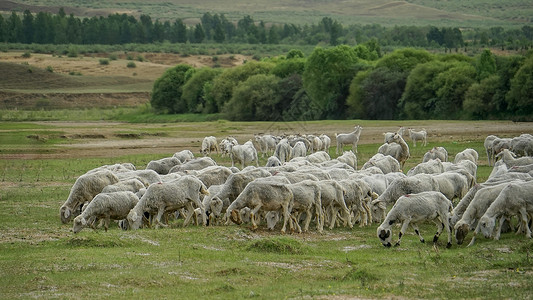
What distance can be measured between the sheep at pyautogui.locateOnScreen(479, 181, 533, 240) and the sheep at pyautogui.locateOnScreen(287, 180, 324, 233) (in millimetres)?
4959

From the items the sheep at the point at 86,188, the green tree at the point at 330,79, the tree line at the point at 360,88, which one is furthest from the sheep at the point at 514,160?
the green tree at the point at 330,79

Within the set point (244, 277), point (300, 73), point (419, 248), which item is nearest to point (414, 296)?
point (244, 277)

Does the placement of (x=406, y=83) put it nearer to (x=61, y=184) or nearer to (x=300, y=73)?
(x=300, y=73)

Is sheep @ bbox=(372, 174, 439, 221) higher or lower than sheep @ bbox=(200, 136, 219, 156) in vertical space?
higher

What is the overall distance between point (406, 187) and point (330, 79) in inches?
3175

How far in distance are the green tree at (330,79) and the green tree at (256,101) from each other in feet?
17.6

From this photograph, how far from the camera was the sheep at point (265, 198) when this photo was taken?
896 inches

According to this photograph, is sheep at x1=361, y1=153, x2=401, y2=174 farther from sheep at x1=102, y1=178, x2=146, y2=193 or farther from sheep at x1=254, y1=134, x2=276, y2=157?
sheep at x1=254, y1=134, x2=276, y2=157

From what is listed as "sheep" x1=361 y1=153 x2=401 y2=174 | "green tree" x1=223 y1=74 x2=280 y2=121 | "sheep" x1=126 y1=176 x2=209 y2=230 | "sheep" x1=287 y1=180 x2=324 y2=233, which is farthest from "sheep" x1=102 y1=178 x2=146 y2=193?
"green tree" x1=223 y1=74 x2=280 y2=121

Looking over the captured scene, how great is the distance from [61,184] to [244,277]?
21.4m

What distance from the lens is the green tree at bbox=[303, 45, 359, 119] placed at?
103812 millimetres

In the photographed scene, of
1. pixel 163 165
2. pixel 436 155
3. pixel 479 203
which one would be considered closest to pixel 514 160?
pixel 436 155

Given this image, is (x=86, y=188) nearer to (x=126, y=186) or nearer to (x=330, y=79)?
(x=126, y=186)

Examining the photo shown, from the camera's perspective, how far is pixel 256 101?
108 m
